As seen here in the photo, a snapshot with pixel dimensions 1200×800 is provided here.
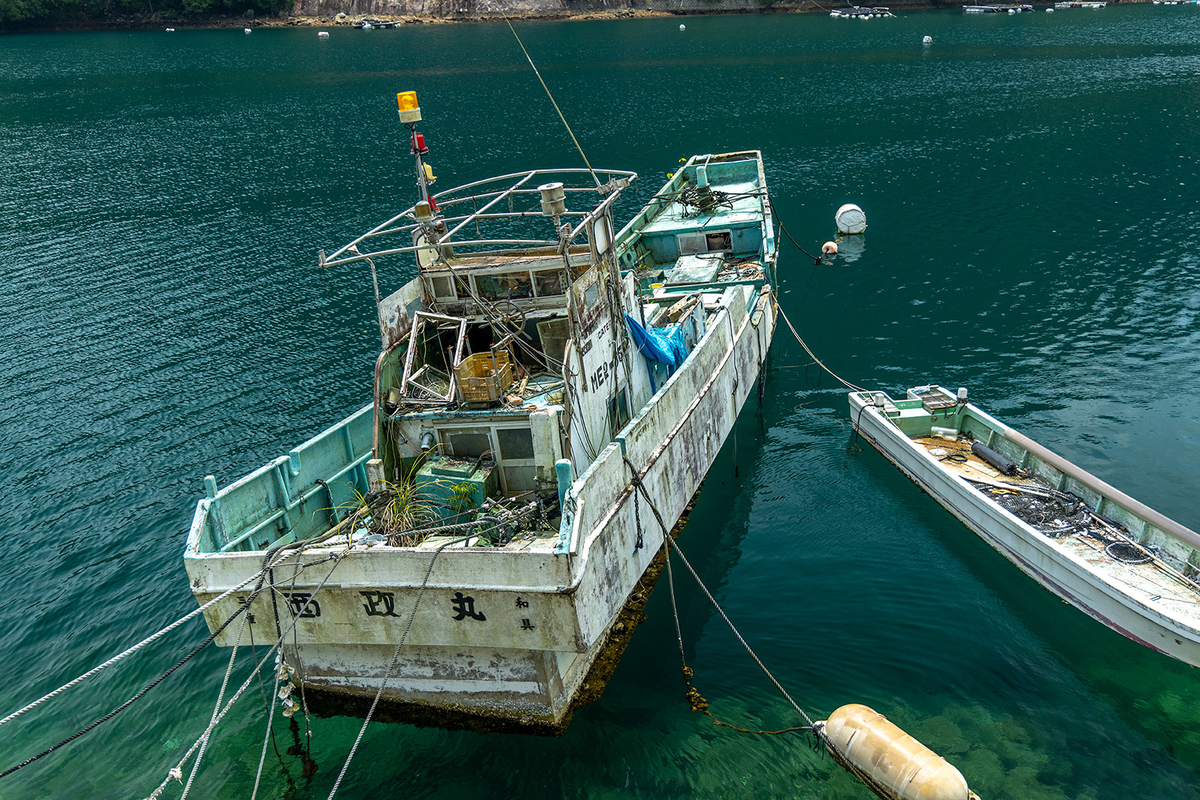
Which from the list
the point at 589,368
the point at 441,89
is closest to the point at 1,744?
the point at 589,368

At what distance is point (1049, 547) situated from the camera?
16297mm

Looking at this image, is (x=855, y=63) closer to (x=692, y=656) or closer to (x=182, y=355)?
(x=182, y=355)

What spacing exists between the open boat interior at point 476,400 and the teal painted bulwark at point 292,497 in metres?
0.03

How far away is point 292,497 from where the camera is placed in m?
15.8

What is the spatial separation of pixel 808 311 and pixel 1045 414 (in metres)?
10.1

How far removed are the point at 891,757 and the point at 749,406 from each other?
46.9ft

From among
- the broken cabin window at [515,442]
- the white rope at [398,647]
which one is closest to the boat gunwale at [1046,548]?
the broken cabin window at [515,442]

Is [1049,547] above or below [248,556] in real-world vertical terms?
below

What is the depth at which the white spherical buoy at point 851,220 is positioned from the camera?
3819 cm

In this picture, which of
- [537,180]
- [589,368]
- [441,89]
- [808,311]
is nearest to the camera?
[589,368]

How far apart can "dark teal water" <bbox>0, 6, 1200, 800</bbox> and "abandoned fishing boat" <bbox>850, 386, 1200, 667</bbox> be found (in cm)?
67

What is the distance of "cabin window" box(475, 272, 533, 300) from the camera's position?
16828 millimetres

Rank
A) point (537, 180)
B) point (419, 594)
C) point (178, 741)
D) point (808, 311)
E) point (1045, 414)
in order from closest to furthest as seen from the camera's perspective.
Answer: point (419, 594), point (178, 741), point (1045, 414), point (808, 311), point (537, 180)

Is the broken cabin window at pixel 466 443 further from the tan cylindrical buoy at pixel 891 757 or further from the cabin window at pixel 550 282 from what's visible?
the tan cylindrical buoy at pixel 891 757
